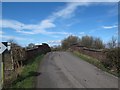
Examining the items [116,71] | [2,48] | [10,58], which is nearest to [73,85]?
Result: [2,48]

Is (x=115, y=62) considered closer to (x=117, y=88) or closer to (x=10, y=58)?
(x=117, y=88)

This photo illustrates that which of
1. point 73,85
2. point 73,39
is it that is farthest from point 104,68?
point 73,39

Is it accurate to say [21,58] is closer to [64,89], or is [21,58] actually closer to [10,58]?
[10,58]

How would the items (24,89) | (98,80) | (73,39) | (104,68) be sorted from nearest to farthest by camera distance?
(24,89), (98,80), (104,68), (73,39)

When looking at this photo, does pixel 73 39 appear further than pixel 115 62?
Yes

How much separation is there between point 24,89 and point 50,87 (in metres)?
1.28

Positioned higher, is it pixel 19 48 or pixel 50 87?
pixel 19 48

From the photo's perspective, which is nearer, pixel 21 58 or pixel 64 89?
pixel 64 89

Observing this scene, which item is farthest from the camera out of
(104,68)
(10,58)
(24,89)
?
(10,58)

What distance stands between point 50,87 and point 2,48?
3164 mm

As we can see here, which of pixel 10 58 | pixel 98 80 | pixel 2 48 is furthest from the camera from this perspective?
pixel 10 58

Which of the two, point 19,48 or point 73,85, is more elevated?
point 19,48

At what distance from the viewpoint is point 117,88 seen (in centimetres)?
1021

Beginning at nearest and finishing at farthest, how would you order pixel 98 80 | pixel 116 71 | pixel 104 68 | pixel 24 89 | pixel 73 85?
1. pixel 24 89
2. pixel 73 85
3. pixel 98 80
4. pixel 116 71
5. pixel 104 68
